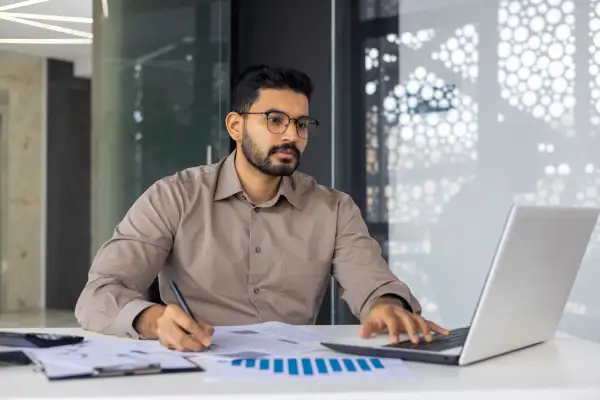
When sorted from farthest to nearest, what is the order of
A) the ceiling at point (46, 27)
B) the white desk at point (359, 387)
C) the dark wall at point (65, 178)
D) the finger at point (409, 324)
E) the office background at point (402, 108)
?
1. the dark wall at point (65, 178)
2. the ceiling at point (46, 27)
3. the office background at point (402, 108)
4. the finger at point (409, 324)
5. the white desk at point (359, 387)

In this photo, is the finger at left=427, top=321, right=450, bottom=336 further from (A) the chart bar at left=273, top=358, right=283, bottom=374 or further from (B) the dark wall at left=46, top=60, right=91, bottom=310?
(B) the dark wall at left=46, top=60, right=91, bottom=310

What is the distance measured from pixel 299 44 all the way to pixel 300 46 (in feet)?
0.05

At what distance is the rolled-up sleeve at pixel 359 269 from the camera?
218 cm

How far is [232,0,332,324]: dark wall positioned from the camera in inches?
185

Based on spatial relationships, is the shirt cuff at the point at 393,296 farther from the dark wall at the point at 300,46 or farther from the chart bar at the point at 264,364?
the dark wall at the point at 300,46

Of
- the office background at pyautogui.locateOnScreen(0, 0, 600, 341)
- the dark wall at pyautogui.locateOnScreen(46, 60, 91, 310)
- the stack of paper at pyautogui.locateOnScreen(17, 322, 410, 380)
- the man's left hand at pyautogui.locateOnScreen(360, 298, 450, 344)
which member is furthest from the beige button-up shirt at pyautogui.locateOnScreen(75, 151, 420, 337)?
the dark wall at pyautogui.locateOnScreen(46, 60, 91, 310)

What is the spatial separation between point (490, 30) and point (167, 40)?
1.84m

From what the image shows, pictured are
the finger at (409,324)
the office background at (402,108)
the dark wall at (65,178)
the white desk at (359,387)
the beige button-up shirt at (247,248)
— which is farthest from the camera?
the dark wall at (65,178)

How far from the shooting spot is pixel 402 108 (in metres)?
4.41

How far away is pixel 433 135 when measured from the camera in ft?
14.1

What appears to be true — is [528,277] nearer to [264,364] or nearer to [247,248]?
[264,364]

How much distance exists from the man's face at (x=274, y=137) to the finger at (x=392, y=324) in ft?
2.34

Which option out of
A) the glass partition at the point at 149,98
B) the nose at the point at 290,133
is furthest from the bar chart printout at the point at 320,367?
the glass partition at the point at 149,98

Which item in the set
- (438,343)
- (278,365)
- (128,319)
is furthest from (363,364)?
(128,319)
